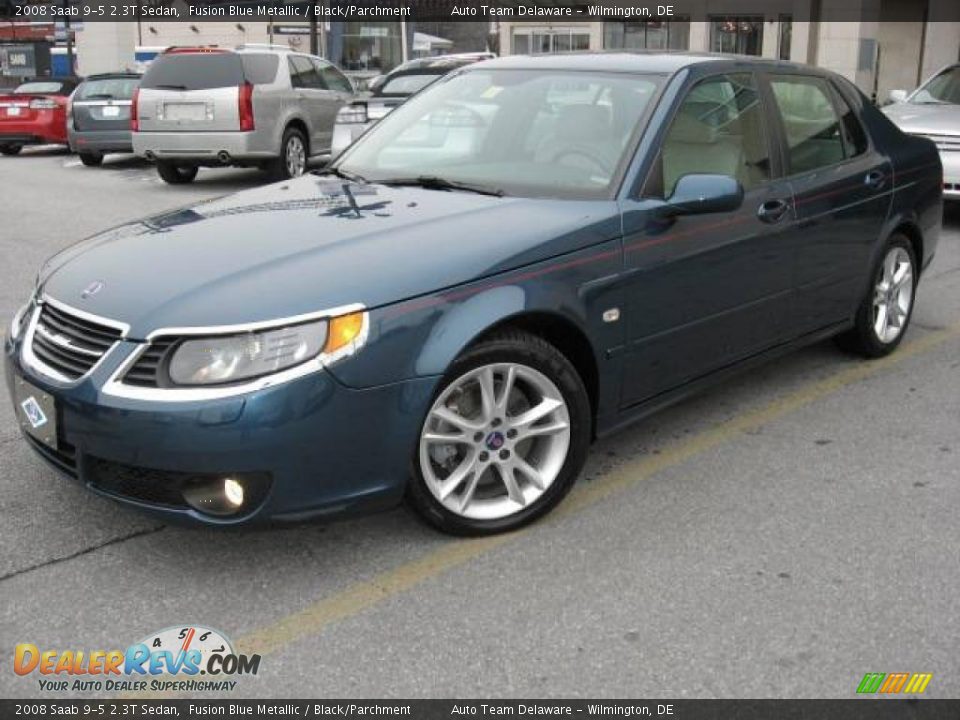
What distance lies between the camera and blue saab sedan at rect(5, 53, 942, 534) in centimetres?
289

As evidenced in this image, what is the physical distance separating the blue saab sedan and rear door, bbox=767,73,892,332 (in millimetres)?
16

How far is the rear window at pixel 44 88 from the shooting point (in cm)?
1831

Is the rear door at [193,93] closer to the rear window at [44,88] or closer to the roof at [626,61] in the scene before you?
the rear window at [44,88]

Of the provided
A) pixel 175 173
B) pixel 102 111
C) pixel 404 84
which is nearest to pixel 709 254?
pixel 404 84

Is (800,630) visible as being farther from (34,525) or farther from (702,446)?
(34,525)

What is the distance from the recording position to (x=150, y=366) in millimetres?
2902

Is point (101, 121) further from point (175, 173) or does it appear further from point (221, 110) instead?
point (221, 110)

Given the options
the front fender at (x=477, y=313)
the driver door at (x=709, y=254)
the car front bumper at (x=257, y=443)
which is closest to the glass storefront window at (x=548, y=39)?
the driver door at (x=709, y=254)

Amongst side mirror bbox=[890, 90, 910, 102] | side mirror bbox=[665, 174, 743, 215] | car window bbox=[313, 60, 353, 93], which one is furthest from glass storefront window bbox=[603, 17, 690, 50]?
side mirror bbox=[665, 174, 743, 215]

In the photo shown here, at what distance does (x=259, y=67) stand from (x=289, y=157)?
1131 millimetres

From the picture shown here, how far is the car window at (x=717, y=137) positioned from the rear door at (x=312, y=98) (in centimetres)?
971

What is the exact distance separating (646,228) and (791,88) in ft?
4.82

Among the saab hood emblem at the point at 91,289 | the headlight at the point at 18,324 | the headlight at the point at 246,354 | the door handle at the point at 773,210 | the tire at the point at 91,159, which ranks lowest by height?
the tire at the point at 91,159

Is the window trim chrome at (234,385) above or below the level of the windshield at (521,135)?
below
